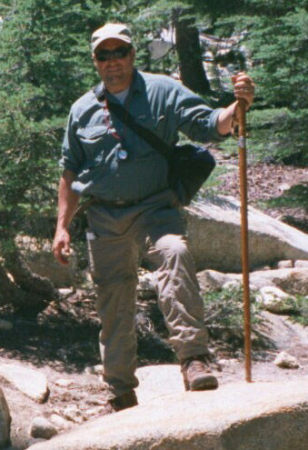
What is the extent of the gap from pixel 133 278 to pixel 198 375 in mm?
975

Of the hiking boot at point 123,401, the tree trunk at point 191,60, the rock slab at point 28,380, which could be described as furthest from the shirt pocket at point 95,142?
the tree trunk at point 191,60

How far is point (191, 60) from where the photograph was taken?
1602 centimetres

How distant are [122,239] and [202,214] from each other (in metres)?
5.34

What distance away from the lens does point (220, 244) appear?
35.7 feet

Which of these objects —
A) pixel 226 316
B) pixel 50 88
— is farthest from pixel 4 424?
pixel 50 88

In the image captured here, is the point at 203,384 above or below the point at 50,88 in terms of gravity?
below

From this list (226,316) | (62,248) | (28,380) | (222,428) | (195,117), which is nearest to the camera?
(222,428)

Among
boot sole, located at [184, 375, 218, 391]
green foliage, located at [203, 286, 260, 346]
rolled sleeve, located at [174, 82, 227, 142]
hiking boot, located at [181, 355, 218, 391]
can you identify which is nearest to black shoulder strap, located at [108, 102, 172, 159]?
rolled sleeve, located at [174, 82, 227, 142]

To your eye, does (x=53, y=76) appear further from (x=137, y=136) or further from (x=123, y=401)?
(x=123, y=401)

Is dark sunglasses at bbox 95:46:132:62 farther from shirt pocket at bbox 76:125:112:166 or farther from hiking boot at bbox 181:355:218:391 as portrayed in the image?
hiking boot at bbox 181:355:218:391

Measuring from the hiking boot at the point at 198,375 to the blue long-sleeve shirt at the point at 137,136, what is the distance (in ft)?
3.21

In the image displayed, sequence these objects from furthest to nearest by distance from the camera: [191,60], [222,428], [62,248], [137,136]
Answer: [191,60], [62,248], [137,136], [222,428]

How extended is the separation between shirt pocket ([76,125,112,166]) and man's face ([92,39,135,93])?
25 cm

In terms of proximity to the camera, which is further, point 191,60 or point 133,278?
point 191,60
